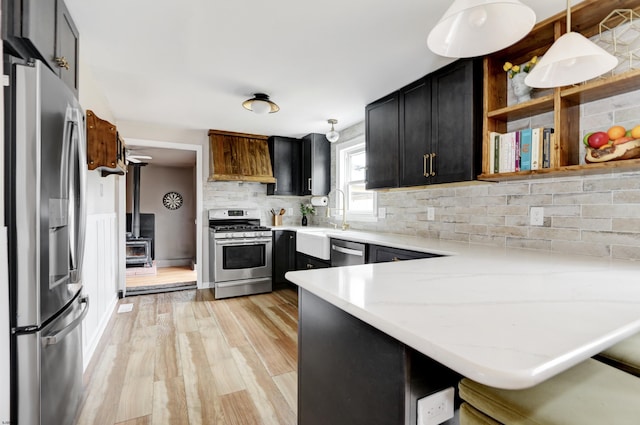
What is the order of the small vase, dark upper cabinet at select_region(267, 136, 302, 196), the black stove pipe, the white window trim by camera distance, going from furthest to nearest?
the black stove pipe
dark upper cabinet at select_region(267, 136, 302, 196)
the white window trim
the small vase

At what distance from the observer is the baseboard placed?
224 cm

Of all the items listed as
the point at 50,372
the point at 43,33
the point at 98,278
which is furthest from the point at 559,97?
the point at 98,278

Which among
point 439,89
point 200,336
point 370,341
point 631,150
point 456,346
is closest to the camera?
point 456,346

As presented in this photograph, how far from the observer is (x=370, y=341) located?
0.91 m

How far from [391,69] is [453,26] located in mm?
1395

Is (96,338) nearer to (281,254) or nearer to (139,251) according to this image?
(281,254)

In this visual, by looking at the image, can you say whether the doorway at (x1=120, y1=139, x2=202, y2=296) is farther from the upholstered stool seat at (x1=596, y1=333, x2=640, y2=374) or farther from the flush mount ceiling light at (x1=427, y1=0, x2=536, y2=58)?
the upholstered stool seat at (x1=596, y1=333, x2=640, y2=374)

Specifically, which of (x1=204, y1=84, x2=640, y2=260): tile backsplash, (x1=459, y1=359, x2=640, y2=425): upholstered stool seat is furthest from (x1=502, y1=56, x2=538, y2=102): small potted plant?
(x1=459, y1=359, x2=640, y2=425): upholstered stool seat

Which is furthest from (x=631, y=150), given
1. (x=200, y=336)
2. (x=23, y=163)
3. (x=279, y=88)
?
(x=200, y=336)

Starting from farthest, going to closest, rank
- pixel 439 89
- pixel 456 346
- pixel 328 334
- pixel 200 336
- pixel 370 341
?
pixel 200 336 < pixel 439 89 < pixel 328 334 < pixel 370 341 < pixel 456 346

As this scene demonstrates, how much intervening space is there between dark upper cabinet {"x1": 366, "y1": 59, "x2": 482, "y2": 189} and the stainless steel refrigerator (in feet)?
7.49

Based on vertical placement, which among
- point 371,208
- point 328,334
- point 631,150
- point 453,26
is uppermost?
point 453,26

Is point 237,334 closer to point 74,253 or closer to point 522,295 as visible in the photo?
point 74,253

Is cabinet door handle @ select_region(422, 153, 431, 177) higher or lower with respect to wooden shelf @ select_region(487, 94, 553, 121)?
lower
